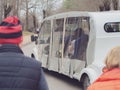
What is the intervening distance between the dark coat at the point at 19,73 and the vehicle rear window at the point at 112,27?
7.59 metres

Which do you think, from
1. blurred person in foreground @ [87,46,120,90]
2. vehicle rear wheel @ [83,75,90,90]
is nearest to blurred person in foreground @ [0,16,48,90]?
blurred person in foreground @ [87,46,120,90]

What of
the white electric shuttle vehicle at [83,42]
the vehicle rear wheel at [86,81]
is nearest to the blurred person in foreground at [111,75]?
the white electric shuttle vehicle at [83,42]

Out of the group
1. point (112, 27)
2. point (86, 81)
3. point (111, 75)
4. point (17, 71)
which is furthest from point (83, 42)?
point (111, 75)

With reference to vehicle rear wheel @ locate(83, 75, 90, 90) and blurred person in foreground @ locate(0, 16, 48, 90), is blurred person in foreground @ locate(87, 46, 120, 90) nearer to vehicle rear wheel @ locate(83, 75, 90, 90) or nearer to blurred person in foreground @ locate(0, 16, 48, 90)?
blurred person in foreground @ locate(0, 16, 48, 90)

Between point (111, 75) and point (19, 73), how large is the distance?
2.41ft

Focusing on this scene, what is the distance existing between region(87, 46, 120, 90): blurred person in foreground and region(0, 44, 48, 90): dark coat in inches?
17.9

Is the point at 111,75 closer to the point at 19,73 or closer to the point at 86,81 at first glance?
the point at 19,73

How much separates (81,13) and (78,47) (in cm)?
85

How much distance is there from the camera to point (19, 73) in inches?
153

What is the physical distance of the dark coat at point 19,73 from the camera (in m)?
3.86

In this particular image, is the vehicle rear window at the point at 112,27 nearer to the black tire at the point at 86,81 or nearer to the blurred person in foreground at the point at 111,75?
the black tire at the point at 86,81

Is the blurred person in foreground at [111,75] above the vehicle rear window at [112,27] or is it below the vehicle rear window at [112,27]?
above

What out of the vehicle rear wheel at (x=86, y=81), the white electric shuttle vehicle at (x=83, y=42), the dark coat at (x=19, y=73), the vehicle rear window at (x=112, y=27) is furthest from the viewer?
the vehicle rear window at (x=112, y=27)

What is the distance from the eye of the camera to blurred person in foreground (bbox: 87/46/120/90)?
3650 millimetres
